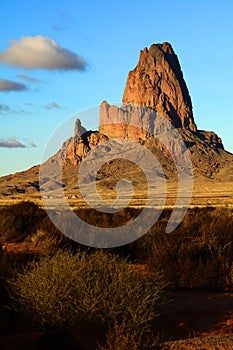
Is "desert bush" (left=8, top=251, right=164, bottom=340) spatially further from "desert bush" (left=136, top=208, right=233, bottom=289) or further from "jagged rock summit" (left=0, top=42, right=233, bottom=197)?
"jagged rock summit" (left=0, top=42, right=233, bottom=197)

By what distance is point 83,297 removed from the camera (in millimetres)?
7578

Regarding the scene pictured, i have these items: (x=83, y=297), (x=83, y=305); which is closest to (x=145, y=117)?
(x=83, y=297)

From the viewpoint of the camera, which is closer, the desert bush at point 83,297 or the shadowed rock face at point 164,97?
the desert bush at point 83,297

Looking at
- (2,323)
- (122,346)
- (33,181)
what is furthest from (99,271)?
(33,181)

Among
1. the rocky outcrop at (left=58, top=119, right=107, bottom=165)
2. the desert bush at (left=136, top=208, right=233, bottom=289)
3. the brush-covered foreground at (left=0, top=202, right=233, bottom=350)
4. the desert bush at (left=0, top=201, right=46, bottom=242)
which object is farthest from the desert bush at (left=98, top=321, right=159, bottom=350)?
the rocky outcrop at (left=58, top=119, right=107, bottom=165)

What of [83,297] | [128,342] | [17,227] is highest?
[17,227]

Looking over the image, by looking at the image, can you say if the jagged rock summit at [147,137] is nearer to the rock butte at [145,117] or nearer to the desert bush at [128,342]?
the rock butte at [145,117]

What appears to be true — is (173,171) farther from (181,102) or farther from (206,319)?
(206,319)

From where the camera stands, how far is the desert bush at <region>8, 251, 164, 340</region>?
24.1 ft

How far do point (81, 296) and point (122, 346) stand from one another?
1776mm

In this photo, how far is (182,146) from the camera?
141500 mm

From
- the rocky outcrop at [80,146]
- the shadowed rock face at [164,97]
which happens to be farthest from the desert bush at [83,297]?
the shadowed rock face at [164,97]

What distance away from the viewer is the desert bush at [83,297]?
7332 millimetres

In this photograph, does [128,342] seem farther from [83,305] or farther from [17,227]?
[17,227]
